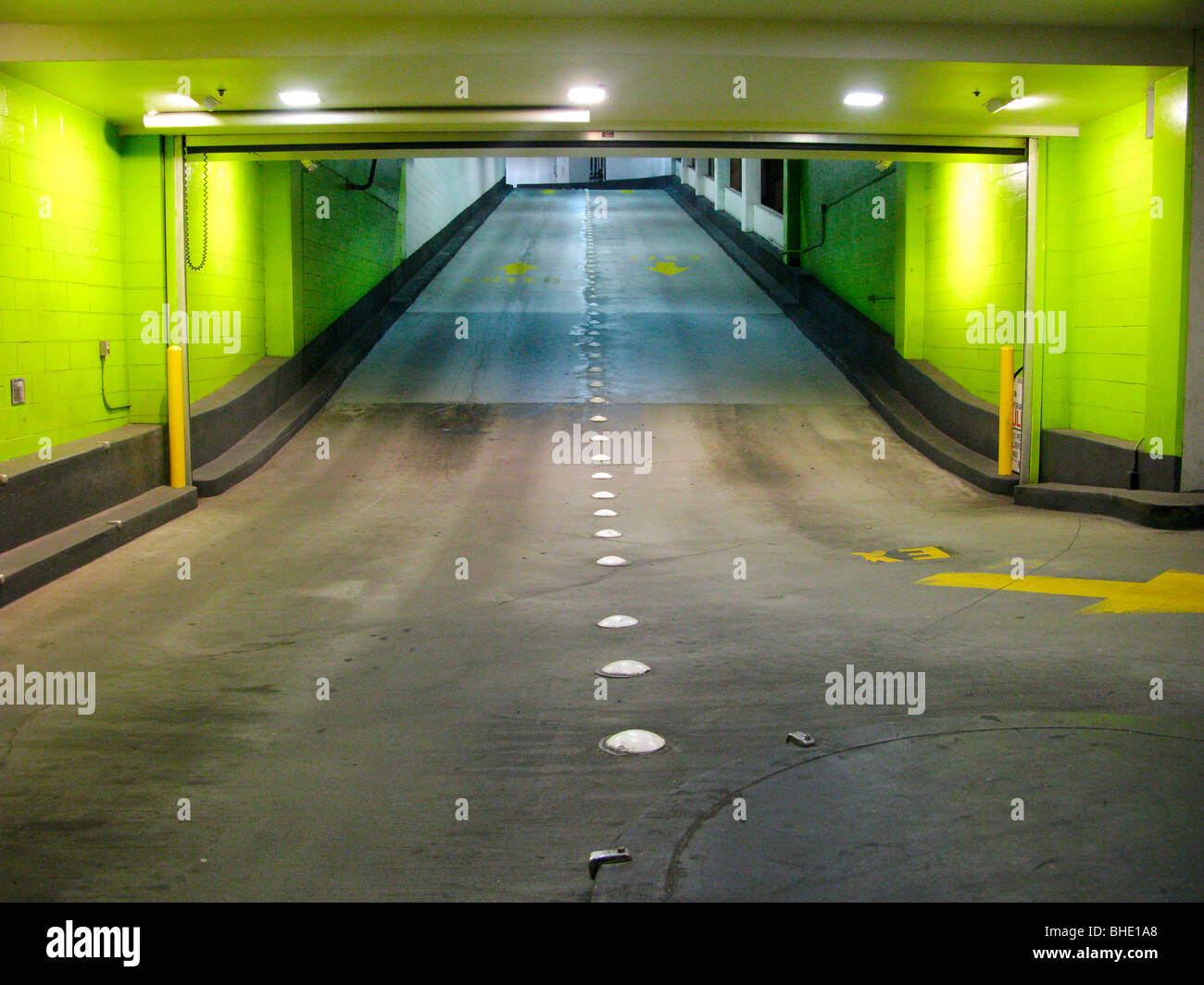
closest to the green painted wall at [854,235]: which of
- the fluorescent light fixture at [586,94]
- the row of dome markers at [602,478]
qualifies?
the row of dome markers at [602,478]

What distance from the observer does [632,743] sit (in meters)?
3.87

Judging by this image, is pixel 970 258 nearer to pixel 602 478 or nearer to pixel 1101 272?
pixel 1101 272

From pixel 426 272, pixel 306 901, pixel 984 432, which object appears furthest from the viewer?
pixel 426 272

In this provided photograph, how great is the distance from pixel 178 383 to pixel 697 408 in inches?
215

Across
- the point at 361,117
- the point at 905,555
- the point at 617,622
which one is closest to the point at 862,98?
the point at 905,555

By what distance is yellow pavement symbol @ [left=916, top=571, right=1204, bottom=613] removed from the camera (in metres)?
5.69

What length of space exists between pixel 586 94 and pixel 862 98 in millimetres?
2147

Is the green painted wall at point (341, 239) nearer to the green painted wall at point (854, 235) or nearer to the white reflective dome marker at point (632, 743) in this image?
the green painted wall at point (854, 235)

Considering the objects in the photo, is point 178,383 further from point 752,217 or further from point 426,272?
point 752,217

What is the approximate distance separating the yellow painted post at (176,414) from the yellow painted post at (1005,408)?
7.18 m

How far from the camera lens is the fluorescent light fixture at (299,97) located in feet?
26.6

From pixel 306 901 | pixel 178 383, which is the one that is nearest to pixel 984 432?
pixel 178 383
